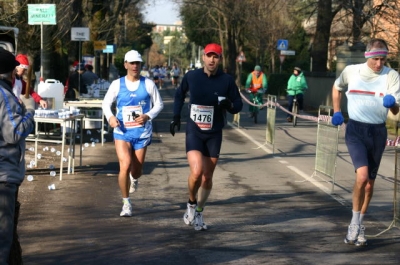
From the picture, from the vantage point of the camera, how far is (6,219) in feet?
19.0

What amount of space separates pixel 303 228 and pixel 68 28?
17.3 m

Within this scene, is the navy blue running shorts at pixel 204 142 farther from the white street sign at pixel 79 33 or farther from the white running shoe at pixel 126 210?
the white street sign at pixel 79 33

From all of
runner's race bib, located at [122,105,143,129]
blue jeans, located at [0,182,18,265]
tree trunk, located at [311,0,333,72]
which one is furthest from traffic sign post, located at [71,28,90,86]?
blue jeans, located at [0,182,18,265]

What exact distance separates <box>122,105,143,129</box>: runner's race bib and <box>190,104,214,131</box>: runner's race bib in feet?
3.34

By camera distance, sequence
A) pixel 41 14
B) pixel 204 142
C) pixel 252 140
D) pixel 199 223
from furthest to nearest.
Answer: pixel 252 140 < pixel 41 14 < pixel 204 142 < pixel 199 223

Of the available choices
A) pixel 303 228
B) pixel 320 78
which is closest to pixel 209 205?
pixel 303 228

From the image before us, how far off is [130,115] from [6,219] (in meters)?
4.35

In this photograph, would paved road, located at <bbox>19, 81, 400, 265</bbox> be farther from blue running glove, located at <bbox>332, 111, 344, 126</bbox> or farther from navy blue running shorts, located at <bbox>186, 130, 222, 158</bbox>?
blue running glove, located at <bbox>332, 111, 344, 126</bbox>

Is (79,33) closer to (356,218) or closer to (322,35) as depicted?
(356,218)

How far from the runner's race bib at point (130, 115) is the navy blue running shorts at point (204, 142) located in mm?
973

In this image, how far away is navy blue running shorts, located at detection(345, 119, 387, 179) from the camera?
28.1ft

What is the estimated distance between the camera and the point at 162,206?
35.2 feet

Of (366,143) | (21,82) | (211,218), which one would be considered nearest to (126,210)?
(211,218)

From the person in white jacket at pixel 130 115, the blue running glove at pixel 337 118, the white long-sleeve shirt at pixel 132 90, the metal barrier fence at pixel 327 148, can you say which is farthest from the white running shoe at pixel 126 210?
the metal barrier fence at pixel 327 148
